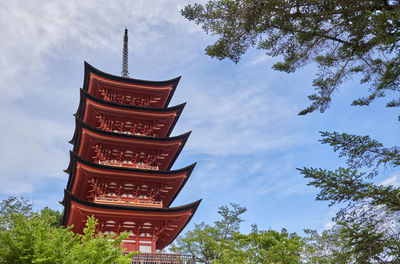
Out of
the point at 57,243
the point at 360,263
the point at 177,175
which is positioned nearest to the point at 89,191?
the point at 177,175

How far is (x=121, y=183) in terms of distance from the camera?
1623cm

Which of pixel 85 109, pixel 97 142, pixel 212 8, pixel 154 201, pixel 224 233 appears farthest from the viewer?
pixel 224 233

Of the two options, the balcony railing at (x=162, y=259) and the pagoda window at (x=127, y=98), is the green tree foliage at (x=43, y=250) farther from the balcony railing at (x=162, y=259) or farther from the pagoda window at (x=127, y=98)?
the pagoda window at (x=127, y=98)

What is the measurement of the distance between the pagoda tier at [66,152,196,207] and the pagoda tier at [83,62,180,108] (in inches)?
241

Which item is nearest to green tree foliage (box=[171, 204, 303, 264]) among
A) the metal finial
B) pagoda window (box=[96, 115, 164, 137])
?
pagoda window (box=[96, 115, 164, 137])

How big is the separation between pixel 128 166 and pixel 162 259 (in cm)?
627

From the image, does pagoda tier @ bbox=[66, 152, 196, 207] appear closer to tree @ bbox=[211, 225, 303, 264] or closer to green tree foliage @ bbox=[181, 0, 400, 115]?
tree @ bbox=[211, 225, 303, 264]

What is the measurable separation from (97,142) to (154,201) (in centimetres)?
441

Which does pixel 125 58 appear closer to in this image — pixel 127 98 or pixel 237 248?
pixel 127 98

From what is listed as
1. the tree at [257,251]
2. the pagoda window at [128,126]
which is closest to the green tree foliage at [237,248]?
the tree at [257,251]

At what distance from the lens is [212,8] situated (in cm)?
690

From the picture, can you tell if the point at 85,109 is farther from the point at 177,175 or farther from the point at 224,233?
the point at 224,233

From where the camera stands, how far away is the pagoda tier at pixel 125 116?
18297mm

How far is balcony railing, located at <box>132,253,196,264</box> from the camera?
476 inches
